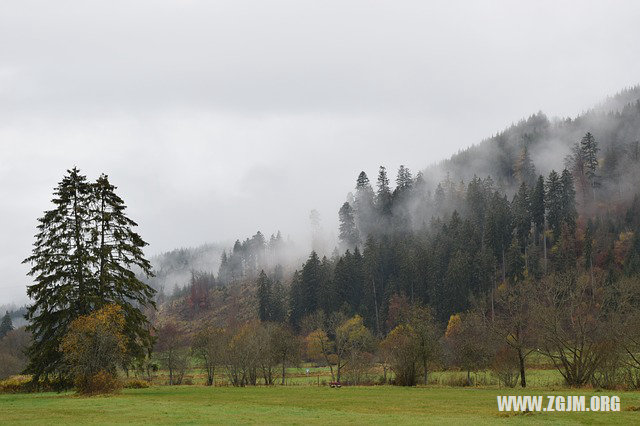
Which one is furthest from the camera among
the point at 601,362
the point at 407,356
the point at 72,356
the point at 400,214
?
the point at 400,214

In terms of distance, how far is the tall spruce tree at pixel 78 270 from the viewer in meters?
50.2

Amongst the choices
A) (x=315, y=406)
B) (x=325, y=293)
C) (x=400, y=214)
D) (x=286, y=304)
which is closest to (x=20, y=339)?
(x=286, y=304)

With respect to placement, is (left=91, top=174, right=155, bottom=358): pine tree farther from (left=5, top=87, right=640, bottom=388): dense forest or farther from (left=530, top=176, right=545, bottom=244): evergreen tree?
(left=530, top=176, right=545, bottom=244): evergreen tree

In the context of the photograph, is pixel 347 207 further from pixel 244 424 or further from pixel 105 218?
pixel 244 424

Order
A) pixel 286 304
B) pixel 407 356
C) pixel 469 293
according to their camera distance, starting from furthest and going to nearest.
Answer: pixel 286 304
pixel 469 293
pixel 407 356

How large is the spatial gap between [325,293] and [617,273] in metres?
67.1

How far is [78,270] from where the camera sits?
51938 mm

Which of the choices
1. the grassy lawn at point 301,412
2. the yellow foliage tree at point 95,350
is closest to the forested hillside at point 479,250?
the grassy lawn at point 301,412

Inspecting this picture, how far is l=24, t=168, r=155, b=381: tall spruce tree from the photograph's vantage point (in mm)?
→ 50250

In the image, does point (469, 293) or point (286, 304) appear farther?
point (286, 304)

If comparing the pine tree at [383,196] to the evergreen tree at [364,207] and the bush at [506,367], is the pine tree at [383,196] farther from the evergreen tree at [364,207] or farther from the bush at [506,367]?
the bush at [506,367]

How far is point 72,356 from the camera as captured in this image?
46531mm

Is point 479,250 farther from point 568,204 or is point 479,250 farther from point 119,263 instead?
point 119,263

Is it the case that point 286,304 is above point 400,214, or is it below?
below
